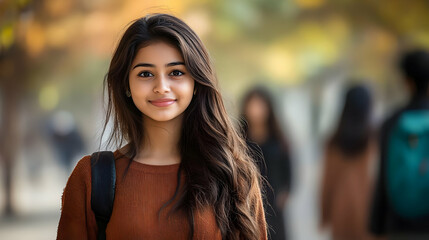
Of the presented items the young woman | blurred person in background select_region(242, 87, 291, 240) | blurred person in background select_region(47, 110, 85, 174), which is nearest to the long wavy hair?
the young woman

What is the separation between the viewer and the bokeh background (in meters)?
7.37

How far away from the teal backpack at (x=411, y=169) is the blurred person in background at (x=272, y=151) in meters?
1.67

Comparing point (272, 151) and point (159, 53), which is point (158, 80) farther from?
point (272, 151)

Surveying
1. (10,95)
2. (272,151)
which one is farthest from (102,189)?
(10,95)

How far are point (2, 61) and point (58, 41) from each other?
676 mm

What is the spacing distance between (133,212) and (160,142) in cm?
30

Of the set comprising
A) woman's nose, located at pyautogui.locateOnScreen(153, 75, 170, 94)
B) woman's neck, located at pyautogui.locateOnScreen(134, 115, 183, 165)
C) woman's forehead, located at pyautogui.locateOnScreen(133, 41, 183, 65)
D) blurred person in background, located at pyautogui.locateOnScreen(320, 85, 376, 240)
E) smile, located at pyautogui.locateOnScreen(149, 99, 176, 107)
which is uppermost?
woman's forehead, located at pyautogui.locateOnScreen(133, 41, 183, 65)

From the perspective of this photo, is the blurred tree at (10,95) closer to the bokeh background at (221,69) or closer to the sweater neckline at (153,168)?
the bokeh background at (221,69)

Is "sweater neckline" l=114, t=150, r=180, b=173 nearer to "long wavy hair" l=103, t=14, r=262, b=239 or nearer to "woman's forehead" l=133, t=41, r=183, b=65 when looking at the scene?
"long wavy hair" l=103, t=14, r=262, b=239

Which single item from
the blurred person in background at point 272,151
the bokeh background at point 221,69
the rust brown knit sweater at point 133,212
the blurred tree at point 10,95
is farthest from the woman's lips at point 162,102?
the blurred tree at point 10,95

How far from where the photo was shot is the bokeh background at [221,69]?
737 centimetres

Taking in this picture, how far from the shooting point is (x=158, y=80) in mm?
2199

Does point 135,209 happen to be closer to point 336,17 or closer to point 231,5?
point 231,5

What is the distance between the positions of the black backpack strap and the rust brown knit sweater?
0.02 meters
